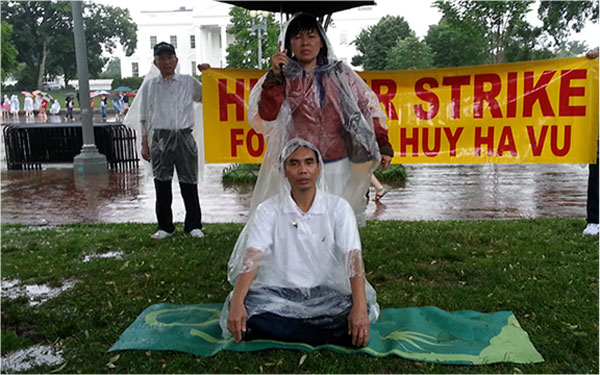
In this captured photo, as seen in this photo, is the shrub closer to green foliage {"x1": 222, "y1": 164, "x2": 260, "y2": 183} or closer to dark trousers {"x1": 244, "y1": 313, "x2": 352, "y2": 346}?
green foliage {"x1": 222, "y1": 164, "x2": 260, "y2": 183}

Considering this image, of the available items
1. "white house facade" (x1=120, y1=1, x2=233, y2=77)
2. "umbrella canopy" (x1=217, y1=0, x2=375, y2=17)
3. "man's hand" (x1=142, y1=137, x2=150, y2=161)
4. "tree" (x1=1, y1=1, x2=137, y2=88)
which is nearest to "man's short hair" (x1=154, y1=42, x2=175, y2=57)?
"man's hand" (x1=142, y1=137, x2=150, y2=161)

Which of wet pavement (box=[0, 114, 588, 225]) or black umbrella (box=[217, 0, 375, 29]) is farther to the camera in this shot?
wet pavement (box=[0, 114, 588, 225])

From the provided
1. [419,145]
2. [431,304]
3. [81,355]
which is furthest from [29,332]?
[419,145]

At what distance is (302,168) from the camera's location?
116 inches

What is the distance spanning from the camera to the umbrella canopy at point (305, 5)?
4.14 meters

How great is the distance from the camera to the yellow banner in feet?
17.5

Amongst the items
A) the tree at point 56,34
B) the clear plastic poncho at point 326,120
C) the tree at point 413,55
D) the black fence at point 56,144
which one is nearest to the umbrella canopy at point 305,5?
the clear plastic poncho at point 326,120

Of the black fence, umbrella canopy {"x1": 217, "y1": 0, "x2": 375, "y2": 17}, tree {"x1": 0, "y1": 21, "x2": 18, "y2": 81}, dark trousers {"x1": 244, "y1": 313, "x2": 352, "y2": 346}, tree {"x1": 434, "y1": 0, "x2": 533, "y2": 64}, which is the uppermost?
tree {"x1": 0, "y1": 21, "x2": 18, "y2": 81}

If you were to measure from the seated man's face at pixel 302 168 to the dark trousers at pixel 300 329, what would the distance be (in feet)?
2.39

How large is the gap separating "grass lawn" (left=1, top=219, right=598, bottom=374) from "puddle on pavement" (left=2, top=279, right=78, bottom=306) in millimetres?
75

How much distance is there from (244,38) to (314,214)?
2127 centimetres

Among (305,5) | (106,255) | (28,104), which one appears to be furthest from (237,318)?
(28,104)

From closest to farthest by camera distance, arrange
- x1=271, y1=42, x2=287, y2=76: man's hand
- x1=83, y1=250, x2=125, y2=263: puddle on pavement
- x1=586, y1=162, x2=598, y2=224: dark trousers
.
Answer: x1=271, y1=42, x2=287, y2=76: man's hand, x1=83, y1=250, x2=125, y2=263: puddle on pavement, x1=586, y1=162, x2=598, y2=224: dark trousers

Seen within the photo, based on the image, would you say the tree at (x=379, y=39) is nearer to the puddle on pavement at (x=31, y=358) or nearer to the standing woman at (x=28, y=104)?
the standing woman at (x=28, y=104)
